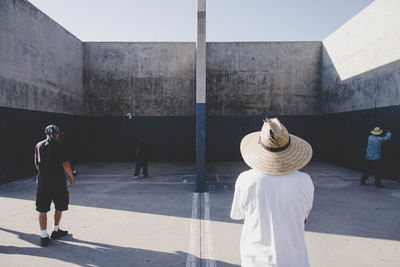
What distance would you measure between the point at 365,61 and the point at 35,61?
13478mm

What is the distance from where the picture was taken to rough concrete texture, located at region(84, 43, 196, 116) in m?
14.7

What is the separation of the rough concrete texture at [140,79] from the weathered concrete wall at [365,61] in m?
7.36

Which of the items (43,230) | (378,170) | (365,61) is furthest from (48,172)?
(365,61)

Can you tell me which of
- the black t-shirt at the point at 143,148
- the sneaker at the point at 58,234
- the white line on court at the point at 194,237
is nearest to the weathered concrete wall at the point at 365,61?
the white line on court at the point at 194,237

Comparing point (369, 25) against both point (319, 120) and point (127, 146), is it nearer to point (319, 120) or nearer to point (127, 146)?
point (319, 120)

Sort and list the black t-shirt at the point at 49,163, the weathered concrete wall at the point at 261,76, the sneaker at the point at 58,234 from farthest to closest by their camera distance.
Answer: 1. the weathered concrete wall at the point at 261,76
2. the sneaker at the point at 58,234
3. the black t-shirt at the point at 49,163

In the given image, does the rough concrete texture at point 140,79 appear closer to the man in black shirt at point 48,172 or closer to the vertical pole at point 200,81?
the vertical pole at point 200,81

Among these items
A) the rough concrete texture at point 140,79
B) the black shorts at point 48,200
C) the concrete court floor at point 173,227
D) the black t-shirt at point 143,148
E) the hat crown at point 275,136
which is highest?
the rough concrete texture at point 140,79

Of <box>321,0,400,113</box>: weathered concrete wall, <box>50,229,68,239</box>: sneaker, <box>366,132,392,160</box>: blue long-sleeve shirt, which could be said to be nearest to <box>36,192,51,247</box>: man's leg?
<box>50,229,68,239</box>: sneaker

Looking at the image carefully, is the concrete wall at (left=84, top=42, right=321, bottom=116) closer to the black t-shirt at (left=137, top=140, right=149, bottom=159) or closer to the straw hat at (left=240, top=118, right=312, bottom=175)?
the black t-shirt at (left=137, top=140, right=149, bottom=159)

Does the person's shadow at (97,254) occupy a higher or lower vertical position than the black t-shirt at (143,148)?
lower

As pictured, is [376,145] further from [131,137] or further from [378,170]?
[131,137]

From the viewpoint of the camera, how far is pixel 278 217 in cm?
188

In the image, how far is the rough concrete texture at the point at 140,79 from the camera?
1466 cm
